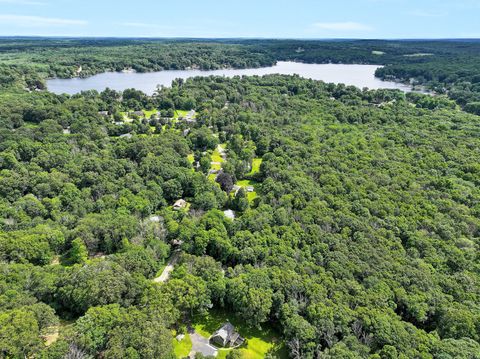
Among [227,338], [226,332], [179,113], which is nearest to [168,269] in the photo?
[226,332]

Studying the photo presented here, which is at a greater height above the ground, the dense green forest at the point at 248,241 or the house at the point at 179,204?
the dense green forest at the point at 248,241

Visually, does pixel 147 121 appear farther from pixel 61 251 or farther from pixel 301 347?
pixel 301 347

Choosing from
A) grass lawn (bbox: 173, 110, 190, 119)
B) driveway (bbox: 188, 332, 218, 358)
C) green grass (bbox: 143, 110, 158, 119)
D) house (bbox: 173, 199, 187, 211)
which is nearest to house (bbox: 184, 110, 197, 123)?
grass lawn (bbox: 173, 110, 190, 119)

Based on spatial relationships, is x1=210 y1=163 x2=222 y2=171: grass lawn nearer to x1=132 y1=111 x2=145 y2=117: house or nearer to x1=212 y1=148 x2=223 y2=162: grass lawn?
x1=212 y1=148 x2=223 y2=162: grass lawn

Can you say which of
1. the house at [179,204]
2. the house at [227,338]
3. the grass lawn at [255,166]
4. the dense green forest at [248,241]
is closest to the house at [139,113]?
the dense green forest at [248,241]

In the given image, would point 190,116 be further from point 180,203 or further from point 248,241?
point 248,241

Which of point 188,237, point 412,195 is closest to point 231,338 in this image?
point 188,237

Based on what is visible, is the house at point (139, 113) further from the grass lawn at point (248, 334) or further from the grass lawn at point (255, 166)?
the grass lawn at point (248, 334)
